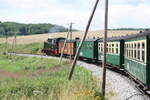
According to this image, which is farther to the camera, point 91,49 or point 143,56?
point 91,49

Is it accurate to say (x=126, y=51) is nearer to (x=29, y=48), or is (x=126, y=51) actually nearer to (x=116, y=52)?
(x=116, y=52)

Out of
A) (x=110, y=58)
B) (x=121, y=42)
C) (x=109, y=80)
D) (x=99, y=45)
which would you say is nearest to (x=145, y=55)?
(x=109, y=80)

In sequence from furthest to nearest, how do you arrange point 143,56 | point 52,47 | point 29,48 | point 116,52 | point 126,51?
point 29,48 → point 52,47 → point 116,52 → point 126,51 → point 143,56

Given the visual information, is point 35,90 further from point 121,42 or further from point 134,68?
point 121,42

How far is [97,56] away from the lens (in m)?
40.3

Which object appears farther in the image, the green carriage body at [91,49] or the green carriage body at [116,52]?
the green carriage body at [91,49]

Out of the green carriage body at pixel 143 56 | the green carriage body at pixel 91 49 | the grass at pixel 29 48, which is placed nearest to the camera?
the green carriage body at pixel 143 56

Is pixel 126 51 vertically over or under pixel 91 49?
under

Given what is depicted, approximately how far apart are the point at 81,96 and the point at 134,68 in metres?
4.70

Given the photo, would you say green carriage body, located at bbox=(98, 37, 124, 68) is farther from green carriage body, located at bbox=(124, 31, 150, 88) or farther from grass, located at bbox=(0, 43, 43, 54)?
grass, located at bbox=(0, 43, 43, 54)

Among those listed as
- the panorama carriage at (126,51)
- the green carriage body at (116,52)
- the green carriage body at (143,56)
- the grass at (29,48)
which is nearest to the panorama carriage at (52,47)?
the panorama carriage at (126,51)

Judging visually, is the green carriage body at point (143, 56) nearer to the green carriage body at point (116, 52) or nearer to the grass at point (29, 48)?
the green carriage body at point (116, 52)

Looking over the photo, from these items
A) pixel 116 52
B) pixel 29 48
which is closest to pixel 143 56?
pixel 116 52

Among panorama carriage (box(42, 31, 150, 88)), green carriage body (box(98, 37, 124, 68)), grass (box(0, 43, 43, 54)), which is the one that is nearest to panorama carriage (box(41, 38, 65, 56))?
panorama carriage (box(42, 31, 150, 88))
